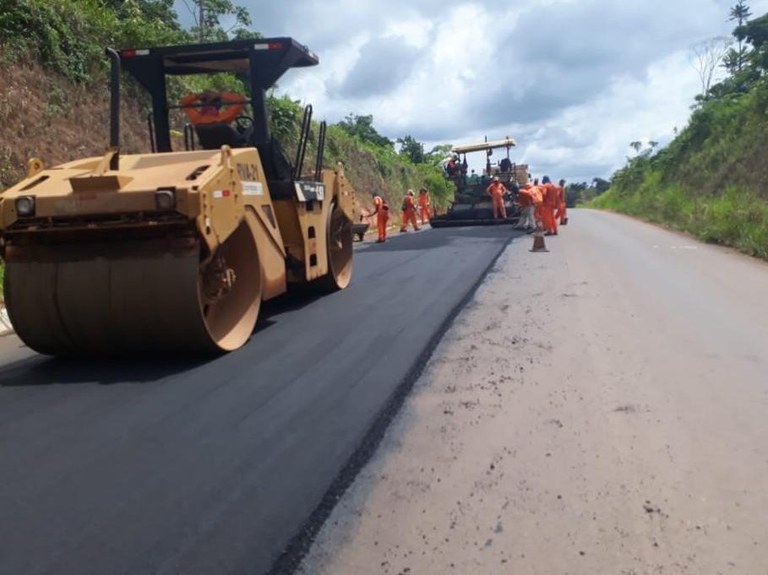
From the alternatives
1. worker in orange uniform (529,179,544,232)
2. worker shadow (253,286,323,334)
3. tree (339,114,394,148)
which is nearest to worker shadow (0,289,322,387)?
worker shadow (253,286,323,334)

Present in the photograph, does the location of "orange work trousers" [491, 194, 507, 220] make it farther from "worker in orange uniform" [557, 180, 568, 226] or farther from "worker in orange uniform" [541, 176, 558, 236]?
"worker in orange uniform" [541, 176, 558, 236]

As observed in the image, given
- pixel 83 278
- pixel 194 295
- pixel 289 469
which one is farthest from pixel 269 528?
pixel 83 278

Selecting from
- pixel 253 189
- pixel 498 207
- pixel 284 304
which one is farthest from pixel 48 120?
pixel 498 207

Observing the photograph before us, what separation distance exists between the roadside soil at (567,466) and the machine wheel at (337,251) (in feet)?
9.62

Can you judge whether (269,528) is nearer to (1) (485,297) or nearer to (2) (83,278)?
(2) (83,278)

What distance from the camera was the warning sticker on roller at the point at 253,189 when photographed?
22.3 ft

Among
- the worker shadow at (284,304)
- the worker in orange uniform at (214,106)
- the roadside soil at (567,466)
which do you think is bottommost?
the roadside soil at (567,466)

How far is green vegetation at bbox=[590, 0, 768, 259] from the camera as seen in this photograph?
57.1ft

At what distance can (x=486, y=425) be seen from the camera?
4.69 metres

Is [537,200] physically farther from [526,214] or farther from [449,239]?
[526,214]

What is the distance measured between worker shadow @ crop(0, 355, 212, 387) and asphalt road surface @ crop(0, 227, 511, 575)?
0.07ft

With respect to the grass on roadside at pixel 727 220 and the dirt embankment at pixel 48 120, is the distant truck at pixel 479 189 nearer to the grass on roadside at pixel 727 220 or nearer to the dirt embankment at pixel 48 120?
the grass on roadside at pixel 727 220

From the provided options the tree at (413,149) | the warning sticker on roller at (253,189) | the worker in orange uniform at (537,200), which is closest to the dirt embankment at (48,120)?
the warning sticker on roller at (253,189)

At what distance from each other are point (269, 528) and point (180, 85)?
1542 cm
